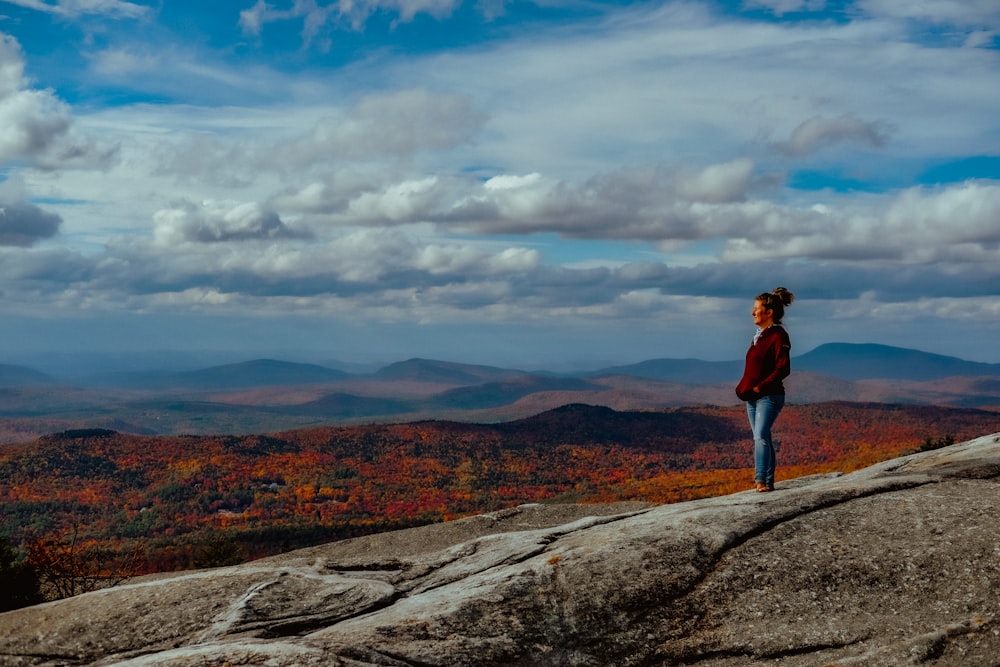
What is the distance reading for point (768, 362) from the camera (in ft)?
58.5

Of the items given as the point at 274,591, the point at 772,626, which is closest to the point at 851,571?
the point at 772,626

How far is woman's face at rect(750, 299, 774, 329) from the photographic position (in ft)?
58.1

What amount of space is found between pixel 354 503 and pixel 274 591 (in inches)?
6060

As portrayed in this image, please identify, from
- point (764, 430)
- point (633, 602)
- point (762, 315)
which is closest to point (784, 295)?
point (762, 315)

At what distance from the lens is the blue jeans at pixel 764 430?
714 inches

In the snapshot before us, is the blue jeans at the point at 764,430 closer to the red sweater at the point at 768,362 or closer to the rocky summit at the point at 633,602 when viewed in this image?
the red sweater at the point at 768,362

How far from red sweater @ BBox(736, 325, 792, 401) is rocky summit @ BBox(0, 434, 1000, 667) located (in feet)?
8.32

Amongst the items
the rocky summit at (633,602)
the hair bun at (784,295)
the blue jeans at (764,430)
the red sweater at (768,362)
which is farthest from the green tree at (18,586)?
the hair bun at (784,295)

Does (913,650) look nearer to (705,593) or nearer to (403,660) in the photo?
(705,593)

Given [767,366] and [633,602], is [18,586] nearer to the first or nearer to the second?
[633,602]

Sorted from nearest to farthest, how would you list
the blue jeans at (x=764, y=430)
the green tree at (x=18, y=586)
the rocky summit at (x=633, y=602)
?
the rocky summit at (x=633, y=602), the blue jeans at (x=764, y=430), the green tree at (x=18, y=586)

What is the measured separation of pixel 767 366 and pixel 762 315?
45.5 inches

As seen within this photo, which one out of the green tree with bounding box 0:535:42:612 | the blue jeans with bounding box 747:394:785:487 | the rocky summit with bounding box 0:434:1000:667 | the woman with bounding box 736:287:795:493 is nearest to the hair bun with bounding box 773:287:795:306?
the woman with bounding box 736:287:795:493

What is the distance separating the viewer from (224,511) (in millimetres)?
158250
